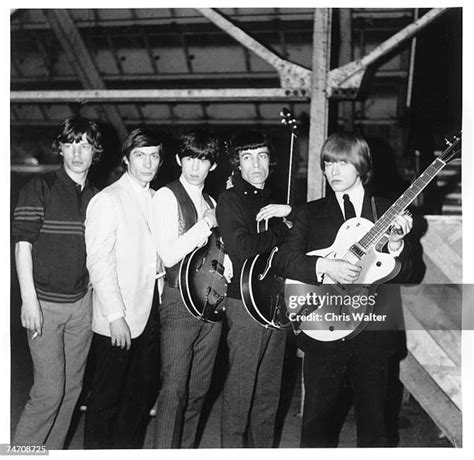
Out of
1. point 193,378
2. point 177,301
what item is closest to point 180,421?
point 193,378

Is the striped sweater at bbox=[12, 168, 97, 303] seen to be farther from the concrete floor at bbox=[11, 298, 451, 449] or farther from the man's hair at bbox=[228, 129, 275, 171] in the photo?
the concrete floor at bbox=[11, 298, 451, 449]

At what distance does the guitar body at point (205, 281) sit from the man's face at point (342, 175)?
689 mm

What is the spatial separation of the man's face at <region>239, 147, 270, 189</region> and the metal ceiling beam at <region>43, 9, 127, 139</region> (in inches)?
141

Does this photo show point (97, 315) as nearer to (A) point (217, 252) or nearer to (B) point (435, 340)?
(A) point (217, 252)

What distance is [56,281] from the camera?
286 centimetres

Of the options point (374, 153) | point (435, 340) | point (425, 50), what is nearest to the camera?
point (435, 340)

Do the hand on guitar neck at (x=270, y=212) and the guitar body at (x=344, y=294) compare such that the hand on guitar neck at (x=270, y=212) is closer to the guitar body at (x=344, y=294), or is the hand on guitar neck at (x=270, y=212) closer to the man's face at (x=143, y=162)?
the guitar body at (x=344, y=294)

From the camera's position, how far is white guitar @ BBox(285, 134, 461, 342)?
9.11 feet

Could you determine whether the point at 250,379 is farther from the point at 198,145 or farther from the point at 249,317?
the point at 198,145

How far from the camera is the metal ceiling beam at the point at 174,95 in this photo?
3781mm

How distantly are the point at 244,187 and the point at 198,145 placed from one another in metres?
0.35

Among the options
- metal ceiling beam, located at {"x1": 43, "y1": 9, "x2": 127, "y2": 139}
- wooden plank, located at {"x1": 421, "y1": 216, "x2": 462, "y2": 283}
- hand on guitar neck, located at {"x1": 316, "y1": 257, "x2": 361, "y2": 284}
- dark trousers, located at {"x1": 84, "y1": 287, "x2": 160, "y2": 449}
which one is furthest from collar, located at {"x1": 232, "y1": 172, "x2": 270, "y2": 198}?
metal ceiling beam, located at {"x1": 43, "y1": 9, "x2": 127, "y2": 139}

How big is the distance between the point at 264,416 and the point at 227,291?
2.32 feet

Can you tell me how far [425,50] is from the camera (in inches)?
219
